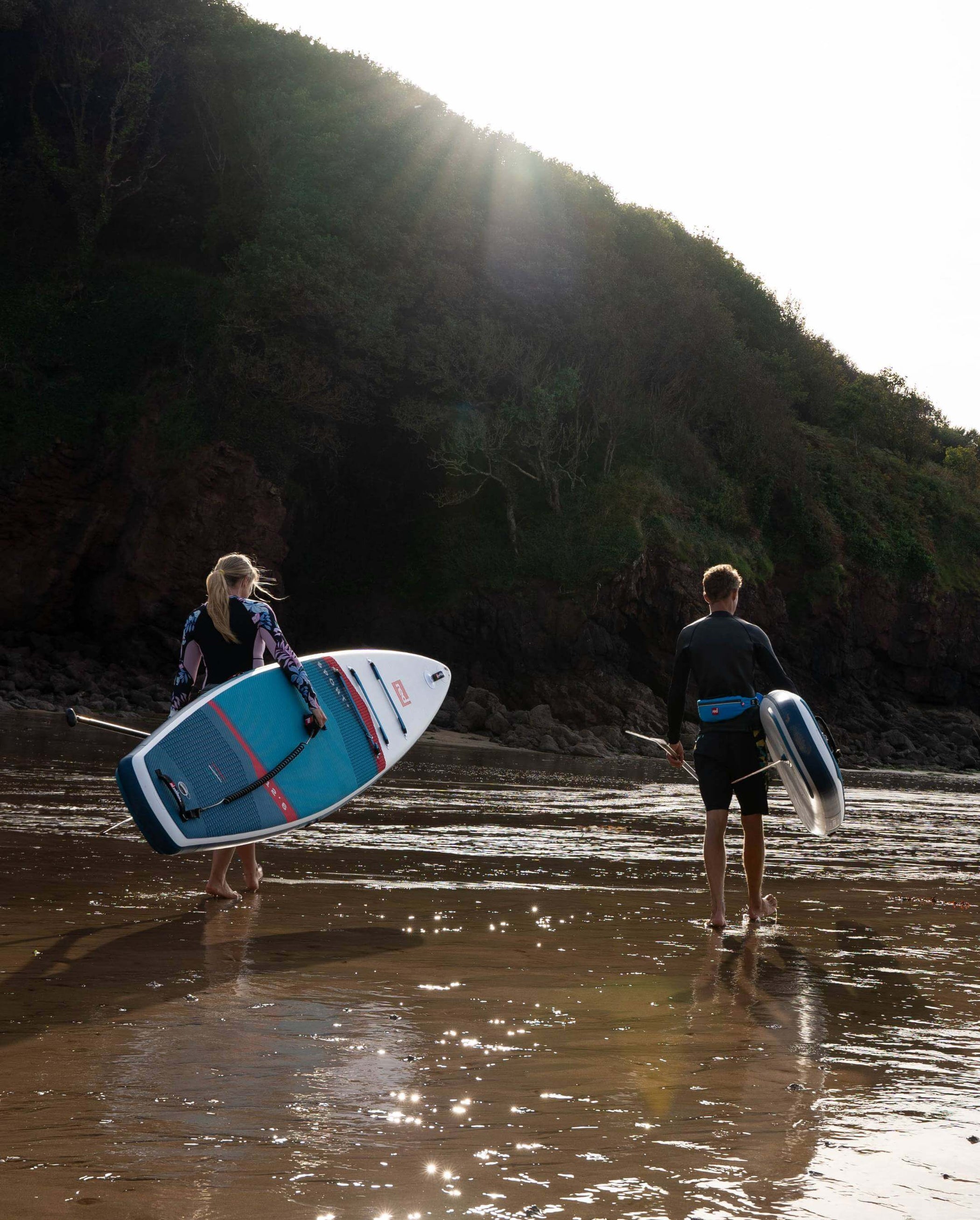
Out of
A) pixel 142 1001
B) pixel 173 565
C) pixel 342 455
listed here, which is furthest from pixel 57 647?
pixel 142 1001

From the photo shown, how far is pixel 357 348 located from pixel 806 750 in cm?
2913

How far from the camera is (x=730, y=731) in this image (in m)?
6.19

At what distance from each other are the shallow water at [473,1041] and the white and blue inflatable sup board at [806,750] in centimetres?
62

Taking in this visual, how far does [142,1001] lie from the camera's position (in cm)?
398

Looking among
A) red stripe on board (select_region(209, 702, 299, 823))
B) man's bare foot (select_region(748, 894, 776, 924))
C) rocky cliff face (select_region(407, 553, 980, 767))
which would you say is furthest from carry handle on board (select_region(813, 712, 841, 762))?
rocky cliff face (select_region(407, 553, 980, 767))

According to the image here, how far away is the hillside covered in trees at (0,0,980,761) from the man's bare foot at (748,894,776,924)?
27.1 meters

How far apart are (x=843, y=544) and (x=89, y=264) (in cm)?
2627

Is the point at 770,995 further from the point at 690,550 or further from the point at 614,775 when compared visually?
the point at 690,550

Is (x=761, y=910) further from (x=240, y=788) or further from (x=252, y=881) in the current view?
(x=240, y=788)

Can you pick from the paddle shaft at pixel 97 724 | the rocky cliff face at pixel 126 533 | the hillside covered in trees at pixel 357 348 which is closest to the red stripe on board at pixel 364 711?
the paddle shaft at pixel 97 724

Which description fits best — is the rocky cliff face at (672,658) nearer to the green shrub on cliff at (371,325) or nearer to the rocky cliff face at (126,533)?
the green shrub on cliff at (371,325)

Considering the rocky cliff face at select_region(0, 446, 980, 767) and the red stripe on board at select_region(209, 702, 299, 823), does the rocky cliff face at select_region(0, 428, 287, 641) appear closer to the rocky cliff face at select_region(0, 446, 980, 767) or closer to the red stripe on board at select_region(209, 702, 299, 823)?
the rocky cliff face at select_region(0, 446, 980, 767)

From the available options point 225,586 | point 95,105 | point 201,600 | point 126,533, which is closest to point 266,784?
point 225,586

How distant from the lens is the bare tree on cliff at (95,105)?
3606 centimetres
